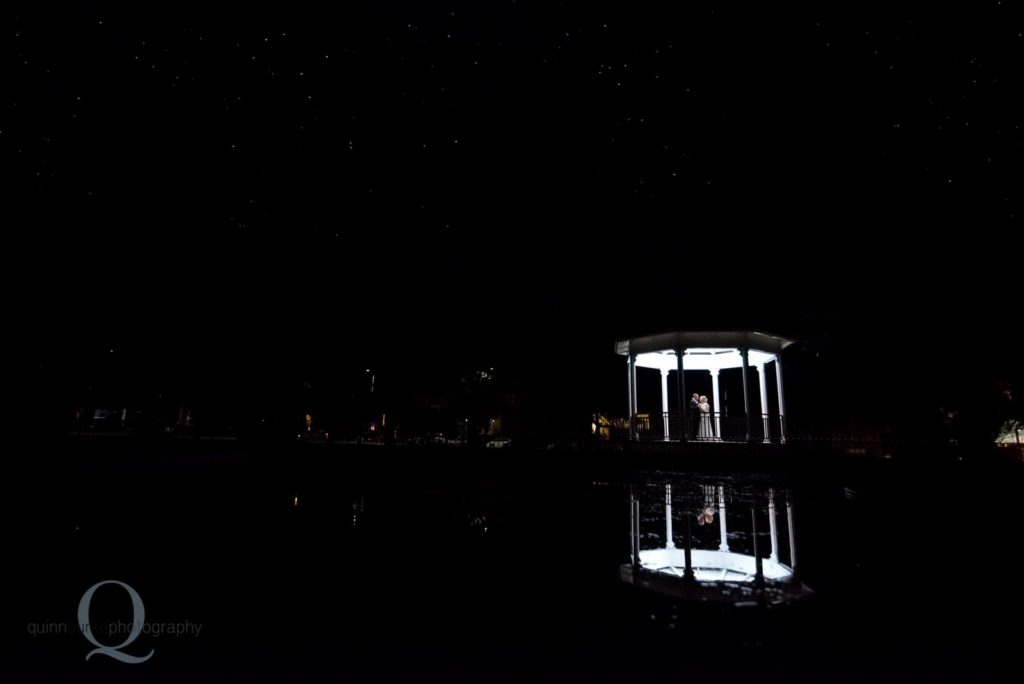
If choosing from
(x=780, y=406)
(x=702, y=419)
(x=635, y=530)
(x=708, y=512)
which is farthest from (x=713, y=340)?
(x=635, y=530)

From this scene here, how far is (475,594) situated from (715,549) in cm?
242

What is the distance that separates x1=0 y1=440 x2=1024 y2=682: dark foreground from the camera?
229 cm

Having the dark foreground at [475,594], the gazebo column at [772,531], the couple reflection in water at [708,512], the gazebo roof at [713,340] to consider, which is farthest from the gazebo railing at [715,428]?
the gazebo column at [772,531]

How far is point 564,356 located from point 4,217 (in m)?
20.9

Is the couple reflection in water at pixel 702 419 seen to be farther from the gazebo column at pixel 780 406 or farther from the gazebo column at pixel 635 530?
the gazebo column at pixel 635 530

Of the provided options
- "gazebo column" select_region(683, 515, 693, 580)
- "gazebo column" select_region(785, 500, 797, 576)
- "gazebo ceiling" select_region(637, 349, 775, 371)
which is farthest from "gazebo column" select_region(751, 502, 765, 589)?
"gazebo ceiling" select_region(637, 349, 775, 371)

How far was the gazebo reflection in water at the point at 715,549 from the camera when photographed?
11.0 ft

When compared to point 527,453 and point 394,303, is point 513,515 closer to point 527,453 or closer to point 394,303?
point 527,453

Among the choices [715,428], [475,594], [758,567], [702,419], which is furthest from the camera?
[715,428]

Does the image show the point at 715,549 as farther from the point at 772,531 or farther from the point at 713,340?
the point at 713,340

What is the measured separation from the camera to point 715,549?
14.9 ft

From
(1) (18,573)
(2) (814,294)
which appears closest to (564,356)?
(2) (814,294)

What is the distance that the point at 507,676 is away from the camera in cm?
217

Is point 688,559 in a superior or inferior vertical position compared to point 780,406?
inferior
